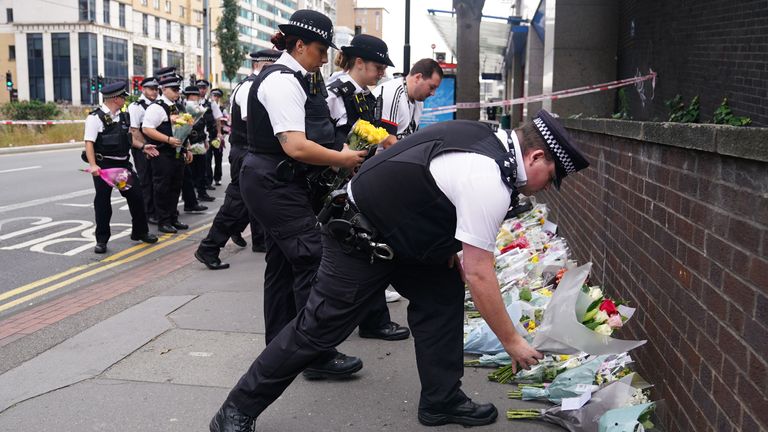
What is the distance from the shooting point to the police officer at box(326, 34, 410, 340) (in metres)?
→ 5.19

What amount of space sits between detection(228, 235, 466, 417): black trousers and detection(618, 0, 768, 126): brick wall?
3999 millimetres

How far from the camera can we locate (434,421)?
376 centimetres

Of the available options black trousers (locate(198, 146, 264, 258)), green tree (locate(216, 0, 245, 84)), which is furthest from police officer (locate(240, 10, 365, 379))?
green tree (locate(216, 0, 245, 84))

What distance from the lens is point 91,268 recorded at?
7742 mm

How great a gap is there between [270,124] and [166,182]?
5.61 metres

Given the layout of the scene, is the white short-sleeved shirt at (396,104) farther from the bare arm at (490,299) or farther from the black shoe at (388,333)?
the bare arm at (490,299)

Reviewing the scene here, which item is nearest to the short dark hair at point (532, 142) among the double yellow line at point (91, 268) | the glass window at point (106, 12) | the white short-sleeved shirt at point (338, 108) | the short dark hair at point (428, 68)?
the white short-sleeved shirt at point (338, 108)

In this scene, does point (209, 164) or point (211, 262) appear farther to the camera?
point (209, 164)

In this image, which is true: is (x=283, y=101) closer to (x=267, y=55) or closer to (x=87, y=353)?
(x=87, y=353)

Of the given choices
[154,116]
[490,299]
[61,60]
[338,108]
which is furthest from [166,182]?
[61,60]

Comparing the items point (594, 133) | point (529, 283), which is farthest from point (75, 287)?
point (594, 133)

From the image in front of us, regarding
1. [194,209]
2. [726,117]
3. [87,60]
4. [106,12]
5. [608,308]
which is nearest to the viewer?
[608,308]

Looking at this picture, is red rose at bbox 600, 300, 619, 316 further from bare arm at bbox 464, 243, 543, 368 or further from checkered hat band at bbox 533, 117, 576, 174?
checkered hat band at bbox 533, 117, 576, 174

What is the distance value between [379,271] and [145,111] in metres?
6.86
